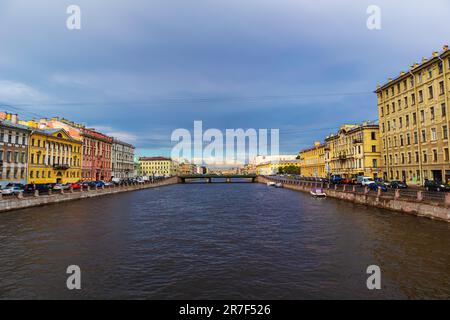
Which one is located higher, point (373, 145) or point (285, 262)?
point (373, 145)

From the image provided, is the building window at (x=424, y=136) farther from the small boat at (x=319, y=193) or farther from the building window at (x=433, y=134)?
the small boat at (x=319, y=193)

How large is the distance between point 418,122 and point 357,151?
22.6 m

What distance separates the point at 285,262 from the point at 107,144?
95150mm

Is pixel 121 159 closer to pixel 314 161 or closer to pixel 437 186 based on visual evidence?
pixel 314 161

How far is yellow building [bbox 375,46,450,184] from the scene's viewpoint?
41.1 m

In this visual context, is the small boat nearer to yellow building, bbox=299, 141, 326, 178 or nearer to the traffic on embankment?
the traffic on embankment

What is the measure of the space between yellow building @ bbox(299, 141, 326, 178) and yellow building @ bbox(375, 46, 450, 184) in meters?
40.0

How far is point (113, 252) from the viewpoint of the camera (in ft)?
52.2

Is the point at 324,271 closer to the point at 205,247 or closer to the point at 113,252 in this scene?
the point at 205,247

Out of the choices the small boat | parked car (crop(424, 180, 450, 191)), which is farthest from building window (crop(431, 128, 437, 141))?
the small boat

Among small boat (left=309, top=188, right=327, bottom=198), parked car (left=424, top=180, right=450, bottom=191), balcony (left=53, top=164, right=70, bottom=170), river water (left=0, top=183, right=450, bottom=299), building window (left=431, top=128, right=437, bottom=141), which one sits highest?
building window (left=431, top=128, right=437, bottom=141)

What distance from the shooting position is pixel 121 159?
11088 centimetres

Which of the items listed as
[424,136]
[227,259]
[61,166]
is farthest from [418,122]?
[61,166]

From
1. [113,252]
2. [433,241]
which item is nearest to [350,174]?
[433,241]
